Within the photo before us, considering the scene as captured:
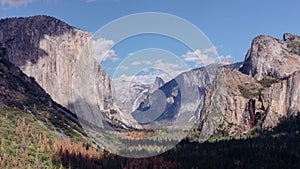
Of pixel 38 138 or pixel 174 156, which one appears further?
pixel 174 156

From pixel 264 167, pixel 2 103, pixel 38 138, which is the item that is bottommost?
pixel 264 167

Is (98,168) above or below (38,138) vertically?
below

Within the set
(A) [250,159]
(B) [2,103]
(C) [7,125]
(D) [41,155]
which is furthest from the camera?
(B) [2,103]

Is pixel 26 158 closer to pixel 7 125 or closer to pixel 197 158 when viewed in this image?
pixel 7 125

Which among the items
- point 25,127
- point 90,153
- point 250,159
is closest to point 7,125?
point 25,127

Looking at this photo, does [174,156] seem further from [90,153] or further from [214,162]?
[90,153]

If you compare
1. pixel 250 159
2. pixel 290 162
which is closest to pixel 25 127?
pixel 250 159

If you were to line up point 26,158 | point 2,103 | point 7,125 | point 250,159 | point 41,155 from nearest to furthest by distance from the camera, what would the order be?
point 26,158 → point 41,155 → point 7,125 → point 250,159 → point 2,103

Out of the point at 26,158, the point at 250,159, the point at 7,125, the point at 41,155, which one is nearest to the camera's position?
the point at 26,158

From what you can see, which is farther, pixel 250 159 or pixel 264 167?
pixel 250 159
